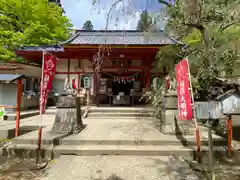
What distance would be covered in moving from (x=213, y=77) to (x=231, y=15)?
7.03 ft

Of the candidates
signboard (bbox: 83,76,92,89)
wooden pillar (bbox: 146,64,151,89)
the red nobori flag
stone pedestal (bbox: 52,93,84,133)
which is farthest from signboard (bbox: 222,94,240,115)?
signboard (bbox: 83,76,92,89)

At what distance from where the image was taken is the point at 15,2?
479 inches

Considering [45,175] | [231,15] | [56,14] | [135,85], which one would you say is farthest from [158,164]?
[56,14]

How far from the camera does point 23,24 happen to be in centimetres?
1332

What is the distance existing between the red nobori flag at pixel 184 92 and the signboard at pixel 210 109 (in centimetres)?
91

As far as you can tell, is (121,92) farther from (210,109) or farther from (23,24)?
(23,24)

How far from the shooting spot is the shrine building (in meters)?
10.5

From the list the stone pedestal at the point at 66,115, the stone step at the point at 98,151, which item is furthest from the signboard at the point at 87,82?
the stone step at the point at 98,151

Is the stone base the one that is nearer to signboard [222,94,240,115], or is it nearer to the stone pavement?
the stone pavement

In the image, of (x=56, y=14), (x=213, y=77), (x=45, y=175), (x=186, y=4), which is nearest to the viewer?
(x=45, y=175)

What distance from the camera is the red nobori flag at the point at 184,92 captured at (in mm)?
3922

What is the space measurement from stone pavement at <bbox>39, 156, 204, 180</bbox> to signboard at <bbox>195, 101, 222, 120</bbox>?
1389 mm

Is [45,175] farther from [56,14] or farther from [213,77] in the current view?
[56,14]

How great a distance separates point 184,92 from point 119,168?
2224mm
